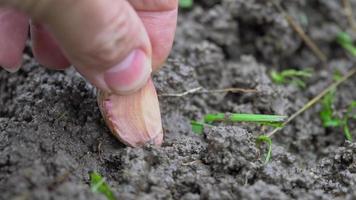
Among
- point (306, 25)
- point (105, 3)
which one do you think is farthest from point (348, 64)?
point (105, 3)

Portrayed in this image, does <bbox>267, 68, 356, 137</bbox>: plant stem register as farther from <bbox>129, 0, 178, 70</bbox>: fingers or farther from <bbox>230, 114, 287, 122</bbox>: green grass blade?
<bbox>129, 0, 178, 70</bbox>: fingers

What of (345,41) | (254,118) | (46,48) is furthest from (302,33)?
(46,48)

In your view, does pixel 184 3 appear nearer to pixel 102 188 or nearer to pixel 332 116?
pixel 332 116

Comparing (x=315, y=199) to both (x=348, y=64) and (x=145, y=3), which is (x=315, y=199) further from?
(x=348, y=64)

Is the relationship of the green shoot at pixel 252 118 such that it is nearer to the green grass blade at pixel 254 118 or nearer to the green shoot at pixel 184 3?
the green grass blade at pixel 254 118

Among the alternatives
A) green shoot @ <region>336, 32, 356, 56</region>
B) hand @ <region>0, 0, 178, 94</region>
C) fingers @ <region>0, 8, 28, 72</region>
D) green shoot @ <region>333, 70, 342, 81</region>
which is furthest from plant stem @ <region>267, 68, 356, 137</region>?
fingers @ <region>0, 8, 28, 72</region>

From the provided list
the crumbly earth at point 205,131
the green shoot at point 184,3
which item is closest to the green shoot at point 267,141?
the crumbly earth at point 205,131
